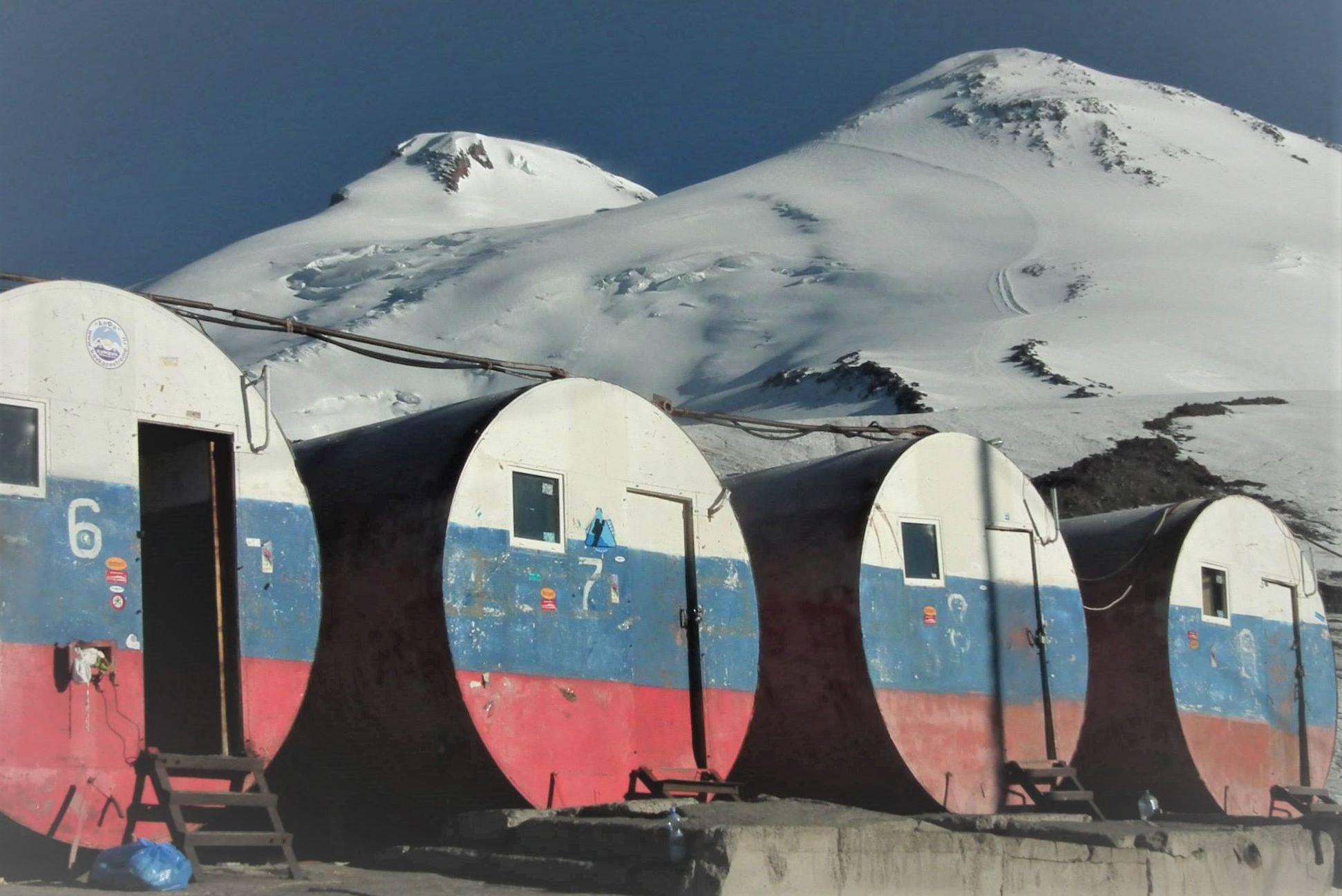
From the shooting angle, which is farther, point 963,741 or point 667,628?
point 963,741

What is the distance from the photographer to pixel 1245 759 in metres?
20.4

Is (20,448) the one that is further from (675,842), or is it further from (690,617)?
(690,617)

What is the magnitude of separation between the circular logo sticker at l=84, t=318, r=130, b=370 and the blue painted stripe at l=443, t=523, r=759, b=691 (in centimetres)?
278

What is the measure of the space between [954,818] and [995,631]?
4.26 metres

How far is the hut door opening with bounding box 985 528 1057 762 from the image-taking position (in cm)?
1795

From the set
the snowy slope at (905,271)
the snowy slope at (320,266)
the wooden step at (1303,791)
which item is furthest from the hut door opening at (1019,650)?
the snowy slope at (320,266)

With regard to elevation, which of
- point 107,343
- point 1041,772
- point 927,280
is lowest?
point 1041,772

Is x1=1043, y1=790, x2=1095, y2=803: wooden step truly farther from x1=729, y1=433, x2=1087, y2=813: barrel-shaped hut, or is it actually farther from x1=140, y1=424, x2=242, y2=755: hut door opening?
x1=140, y1=424, x2=242, y2=755: hut door opening

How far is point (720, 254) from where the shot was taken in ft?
417

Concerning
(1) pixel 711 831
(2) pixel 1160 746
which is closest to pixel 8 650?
(1) pixel 711 831

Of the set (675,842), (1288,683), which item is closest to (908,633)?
(675,842)

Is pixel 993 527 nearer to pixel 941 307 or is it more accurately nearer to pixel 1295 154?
pixel 941 307

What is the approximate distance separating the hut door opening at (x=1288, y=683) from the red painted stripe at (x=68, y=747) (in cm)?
1398

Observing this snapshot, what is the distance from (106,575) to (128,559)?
224mm
